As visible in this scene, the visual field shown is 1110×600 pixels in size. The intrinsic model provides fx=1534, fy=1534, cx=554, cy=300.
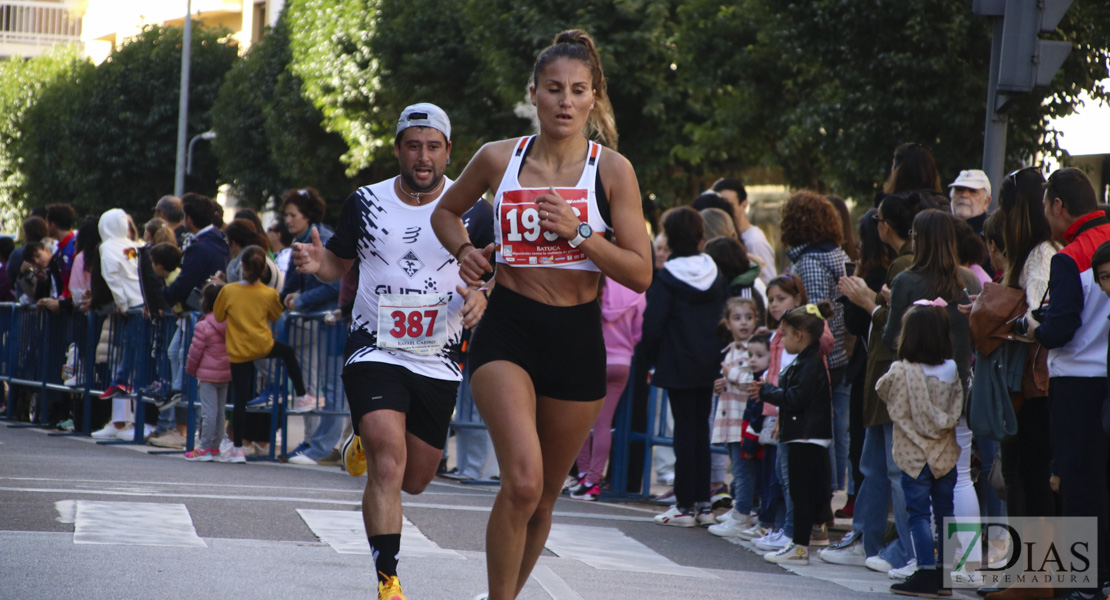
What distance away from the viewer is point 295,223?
12367mm

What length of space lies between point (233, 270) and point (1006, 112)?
6.72 meters

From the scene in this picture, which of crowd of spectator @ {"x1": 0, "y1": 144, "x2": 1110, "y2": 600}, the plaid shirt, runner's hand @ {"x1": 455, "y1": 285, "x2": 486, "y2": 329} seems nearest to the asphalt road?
crowd of spectator @ {"x1": 0, "y1": 144, "x2": 1110, "y2": 600}

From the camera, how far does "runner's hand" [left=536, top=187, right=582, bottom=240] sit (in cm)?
523

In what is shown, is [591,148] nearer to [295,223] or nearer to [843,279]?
[843,279]

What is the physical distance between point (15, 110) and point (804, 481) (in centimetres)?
6284

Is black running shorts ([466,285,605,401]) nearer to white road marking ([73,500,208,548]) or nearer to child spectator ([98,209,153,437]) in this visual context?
white road marking ([73,500,208,548])

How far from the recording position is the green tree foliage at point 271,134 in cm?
4225

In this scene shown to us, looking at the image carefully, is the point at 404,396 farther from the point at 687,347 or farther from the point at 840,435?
the point at 840,435

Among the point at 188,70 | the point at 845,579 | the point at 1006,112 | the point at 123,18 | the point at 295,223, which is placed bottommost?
the point at 845,579

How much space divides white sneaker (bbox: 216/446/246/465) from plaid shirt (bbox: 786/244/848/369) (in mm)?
5524

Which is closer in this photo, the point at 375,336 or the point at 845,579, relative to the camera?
the point at 375,336

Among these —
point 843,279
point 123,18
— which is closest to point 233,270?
point 843,279

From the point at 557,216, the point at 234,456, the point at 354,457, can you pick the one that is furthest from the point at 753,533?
the point at 234,456

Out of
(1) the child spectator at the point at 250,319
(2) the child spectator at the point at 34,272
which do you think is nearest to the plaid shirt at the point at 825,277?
(1) the child spectator at the point at 250,319
